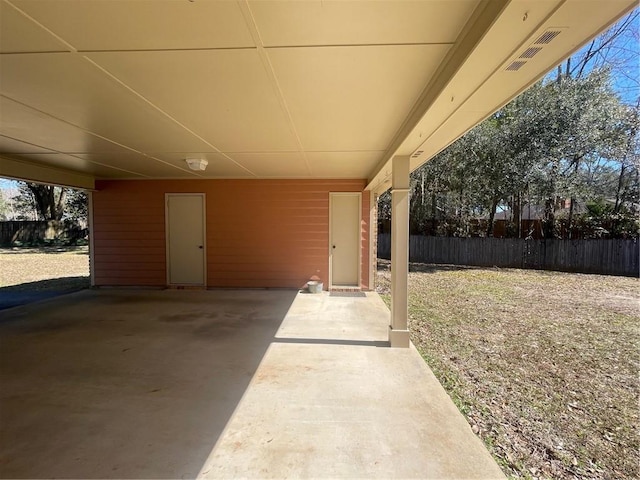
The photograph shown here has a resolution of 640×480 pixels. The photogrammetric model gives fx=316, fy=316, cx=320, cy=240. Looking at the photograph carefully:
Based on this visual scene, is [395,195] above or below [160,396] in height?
above

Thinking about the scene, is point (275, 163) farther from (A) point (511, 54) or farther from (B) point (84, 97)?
(A) point (511, 54)

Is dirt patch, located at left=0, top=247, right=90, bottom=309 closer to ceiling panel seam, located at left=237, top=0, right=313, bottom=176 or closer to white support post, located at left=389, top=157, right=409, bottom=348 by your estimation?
ceiling panel seam, located at left=237, top=0, right=313, bottom=176

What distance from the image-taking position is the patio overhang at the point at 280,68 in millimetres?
1456

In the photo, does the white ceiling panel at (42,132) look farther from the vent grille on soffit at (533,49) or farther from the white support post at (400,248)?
the vent grille on soffit at (533,49)

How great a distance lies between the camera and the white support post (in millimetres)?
3582

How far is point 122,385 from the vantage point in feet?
8.81

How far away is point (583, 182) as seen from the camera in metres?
9.51

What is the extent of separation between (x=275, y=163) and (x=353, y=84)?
120 inches

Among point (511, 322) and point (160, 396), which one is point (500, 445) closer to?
point (160, 396)

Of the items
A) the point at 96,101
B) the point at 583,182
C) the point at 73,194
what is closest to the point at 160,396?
the point at 96,101

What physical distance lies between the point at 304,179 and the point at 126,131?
3642 millimetres

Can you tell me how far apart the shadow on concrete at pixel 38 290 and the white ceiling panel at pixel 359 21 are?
6.66m

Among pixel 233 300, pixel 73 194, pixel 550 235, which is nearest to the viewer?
pixel 233 300

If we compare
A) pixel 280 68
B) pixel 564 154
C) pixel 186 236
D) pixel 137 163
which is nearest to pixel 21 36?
pixel 280 68
